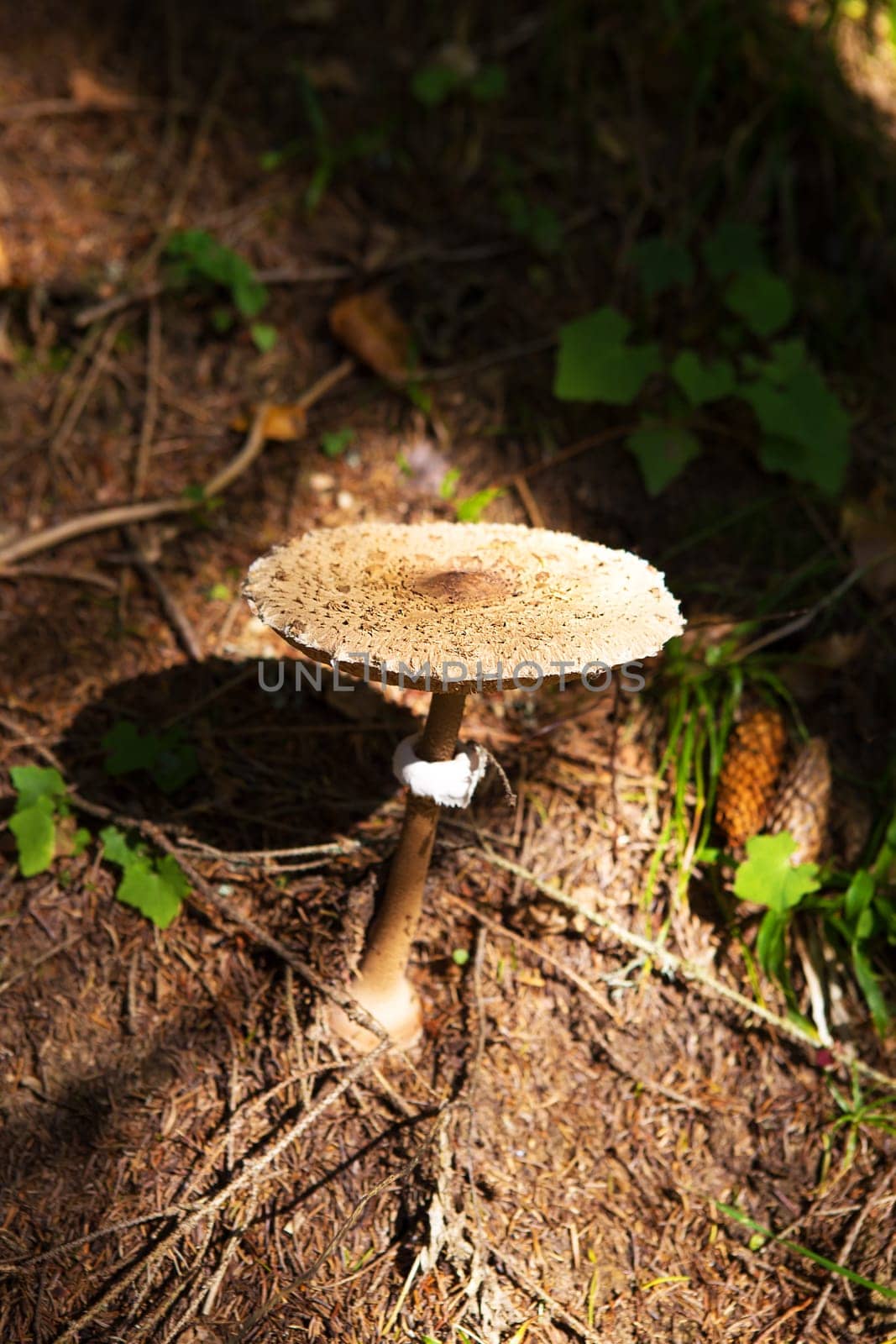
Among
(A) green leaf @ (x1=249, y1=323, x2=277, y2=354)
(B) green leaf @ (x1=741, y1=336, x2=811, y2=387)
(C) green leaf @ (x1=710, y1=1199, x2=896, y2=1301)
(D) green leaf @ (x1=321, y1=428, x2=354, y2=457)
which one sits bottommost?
(C) green leaf @ (x1=710, y1=1199, x2=896, y2=1301)

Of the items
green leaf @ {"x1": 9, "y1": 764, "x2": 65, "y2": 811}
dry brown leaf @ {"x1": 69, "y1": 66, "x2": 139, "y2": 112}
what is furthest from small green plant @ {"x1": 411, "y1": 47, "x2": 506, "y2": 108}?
green leaf @ {"x1": 9, "y1": 764, "x2": 65, "y2": 811}

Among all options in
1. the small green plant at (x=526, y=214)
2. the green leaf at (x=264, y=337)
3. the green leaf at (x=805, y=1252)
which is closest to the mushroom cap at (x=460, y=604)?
the green leaf at (x=805, y=1252)

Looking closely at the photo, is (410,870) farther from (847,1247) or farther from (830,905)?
(847,1247)

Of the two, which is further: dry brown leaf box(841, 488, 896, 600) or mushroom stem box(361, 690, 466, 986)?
dry brown leaf box(841, 488, 896, 600)

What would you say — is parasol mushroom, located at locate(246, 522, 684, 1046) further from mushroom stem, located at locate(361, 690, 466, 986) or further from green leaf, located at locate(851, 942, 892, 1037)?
green leaf, located at locate(851, 942, 892, 1037)

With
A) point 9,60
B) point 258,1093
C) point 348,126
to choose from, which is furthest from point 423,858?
point 9,60

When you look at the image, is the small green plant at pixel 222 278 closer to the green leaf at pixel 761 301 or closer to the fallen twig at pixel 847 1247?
the green leaf at pixel 761 301
